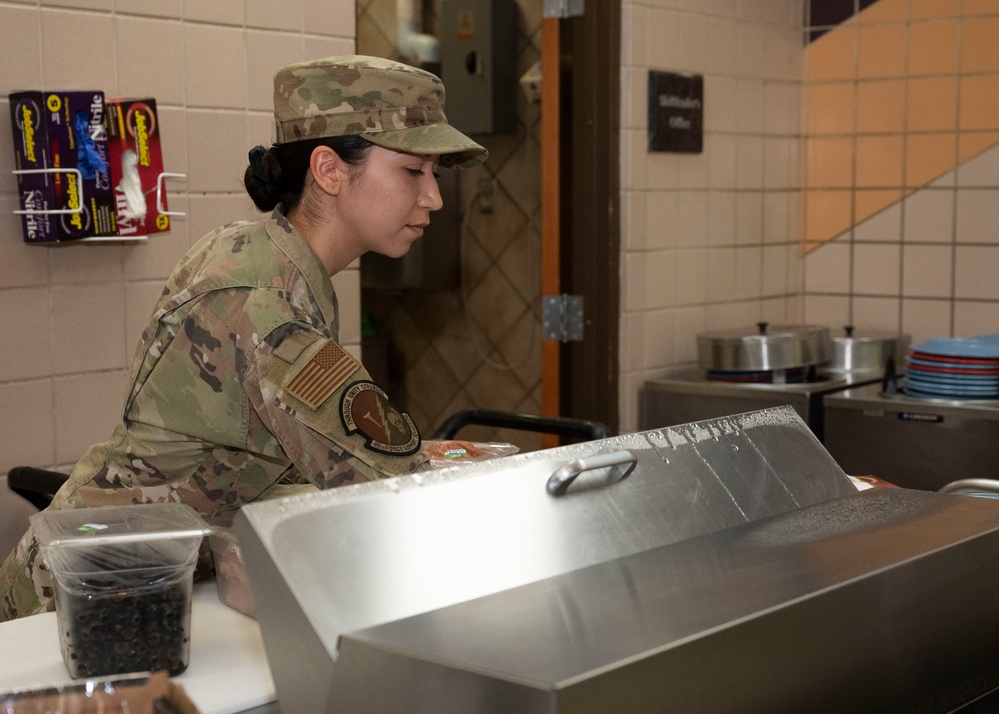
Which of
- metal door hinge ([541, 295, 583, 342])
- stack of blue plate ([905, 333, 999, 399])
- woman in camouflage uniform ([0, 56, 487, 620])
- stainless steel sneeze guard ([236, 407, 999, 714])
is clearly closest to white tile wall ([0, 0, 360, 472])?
woman in camouflage uniform ([0, 56, 487, 620])

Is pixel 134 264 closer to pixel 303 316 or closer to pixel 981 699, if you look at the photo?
pixel 303 316

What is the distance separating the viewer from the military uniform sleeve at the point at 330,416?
1359 mm

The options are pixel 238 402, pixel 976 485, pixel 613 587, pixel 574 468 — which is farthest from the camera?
pixel 976 485

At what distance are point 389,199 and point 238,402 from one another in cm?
34

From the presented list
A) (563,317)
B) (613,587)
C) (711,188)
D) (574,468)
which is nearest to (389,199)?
(574,468)

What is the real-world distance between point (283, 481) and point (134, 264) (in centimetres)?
74

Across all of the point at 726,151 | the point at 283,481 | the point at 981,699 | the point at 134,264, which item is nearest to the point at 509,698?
the point at 981,699

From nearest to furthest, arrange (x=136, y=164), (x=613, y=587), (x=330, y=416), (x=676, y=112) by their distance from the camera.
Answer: (x=613, y=587) < (x=330, y=416) < (x=136, y=164) < (x=676, y=112)

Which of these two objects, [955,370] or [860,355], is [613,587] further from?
[860,355]

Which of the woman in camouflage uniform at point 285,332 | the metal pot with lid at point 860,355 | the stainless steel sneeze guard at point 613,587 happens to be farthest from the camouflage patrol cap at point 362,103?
the metal pot with lid at point 860,355

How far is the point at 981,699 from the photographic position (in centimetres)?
130

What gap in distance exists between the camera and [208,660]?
48.9 inches

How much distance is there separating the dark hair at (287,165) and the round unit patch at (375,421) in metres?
0.35

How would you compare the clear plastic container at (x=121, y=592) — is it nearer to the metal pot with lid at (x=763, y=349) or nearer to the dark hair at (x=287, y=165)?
the dark hair at (x=287, y=165)
